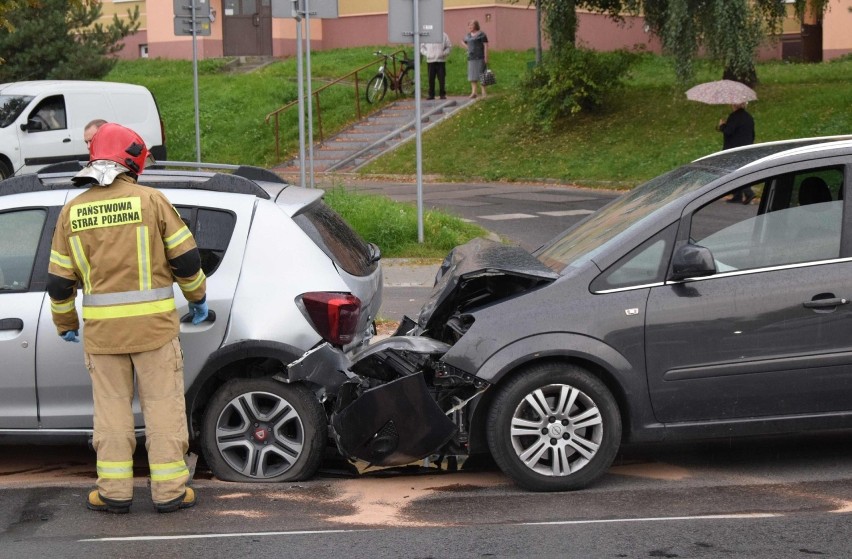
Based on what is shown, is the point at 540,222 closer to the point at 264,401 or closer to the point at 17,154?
the point at 17,154

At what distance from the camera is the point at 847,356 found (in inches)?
235

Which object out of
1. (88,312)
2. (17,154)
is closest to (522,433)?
(88,312)

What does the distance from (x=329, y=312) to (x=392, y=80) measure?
25.0m

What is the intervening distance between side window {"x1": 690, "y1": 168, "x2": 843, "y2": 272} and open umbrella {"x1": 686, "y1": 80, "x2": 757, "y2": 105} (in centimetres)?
1315

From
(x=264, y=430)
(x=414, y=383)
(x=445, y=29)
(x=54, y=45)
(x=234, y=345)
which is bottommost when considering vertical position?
(x=264, y=430)

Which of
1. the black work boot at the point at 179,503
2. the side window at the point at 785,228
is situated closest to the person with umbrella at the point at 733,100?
the side window at the point at 785,228

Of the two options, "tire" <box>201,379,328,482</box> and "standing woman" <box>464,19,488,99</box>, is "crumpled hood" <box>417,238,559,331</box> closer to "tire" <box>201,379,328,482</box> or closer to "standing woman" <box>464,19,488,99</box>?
"tire" <box>201,379,328,482</box>

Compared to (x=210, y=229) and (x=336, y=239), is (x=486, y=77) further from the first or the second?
(x=210, y=229)

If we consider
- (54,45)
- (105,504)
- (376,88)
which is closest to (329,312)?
(105,504)

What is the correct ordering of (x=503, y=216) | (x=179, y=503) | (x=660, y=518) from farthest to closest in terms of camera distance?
(x=503, y=216) < (x=179, y=503) < (x=660, y=518)

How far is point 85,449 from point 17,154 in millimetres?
15120

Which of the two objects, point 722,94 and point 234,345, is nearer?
point 234,345

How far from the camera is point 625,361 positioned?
5945 mm

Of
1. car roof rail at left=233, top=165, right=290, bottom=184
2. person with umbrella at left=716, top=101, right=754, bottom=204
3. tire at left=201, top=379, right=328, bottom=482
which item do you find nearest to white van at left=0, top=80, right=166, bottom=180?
person with umbrella at left=716, top=101, right=754, bottom=204
